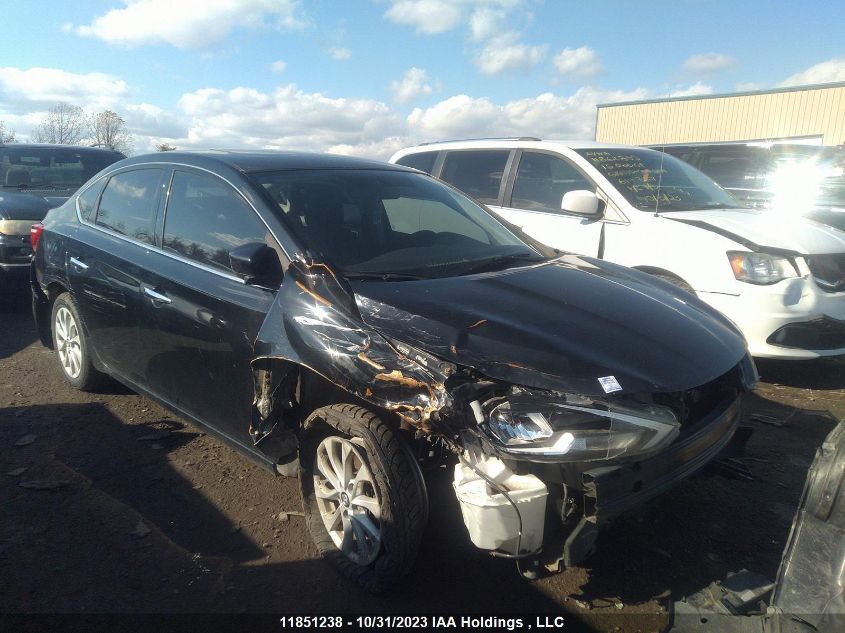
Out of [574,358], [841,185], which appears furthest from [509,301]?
[841,185]

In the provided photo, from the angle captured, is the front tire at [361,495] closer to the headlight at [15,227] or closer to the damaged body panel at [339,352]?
the damaged body panel at [339,352]

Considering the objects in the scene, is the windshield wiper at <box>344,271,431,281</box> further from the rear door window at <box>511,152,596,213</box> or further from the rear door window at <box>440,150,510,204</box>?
the rear door window at <box>440,150,510,204</box>

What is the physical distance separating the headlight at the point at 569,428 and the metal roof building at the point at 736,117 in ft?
72.2

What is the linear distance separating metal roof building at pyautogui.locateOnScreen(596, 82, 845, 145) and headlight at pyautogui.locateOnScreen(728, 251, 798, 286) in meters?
18.9

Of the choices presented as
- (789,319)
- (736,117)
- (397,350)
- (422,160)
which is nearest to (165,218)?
(397,350)

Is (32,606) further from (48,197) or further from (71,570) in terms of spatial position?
(48,197)

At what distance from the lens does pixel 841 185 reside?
27.1 feet

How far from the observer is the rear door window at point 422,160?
23.1 ft

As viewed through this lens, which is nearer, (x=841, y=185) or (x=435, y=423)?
(x=435, y=423)

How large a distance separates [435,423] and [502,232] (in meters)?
1.91

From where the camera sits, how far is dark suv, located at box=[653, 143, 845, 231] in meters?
8.20

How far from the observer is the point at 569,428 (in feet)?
7.21

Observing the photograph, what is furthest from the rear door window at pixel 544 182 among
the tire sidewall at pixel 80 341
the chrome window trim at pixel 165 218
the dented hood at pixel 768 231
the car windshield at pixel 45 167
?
the car windshield at pixel 45 167

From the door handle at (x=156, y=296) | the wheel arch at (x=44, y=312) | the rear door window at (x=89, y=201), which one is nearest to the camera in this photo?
the door handle at (x=156, y=296)
